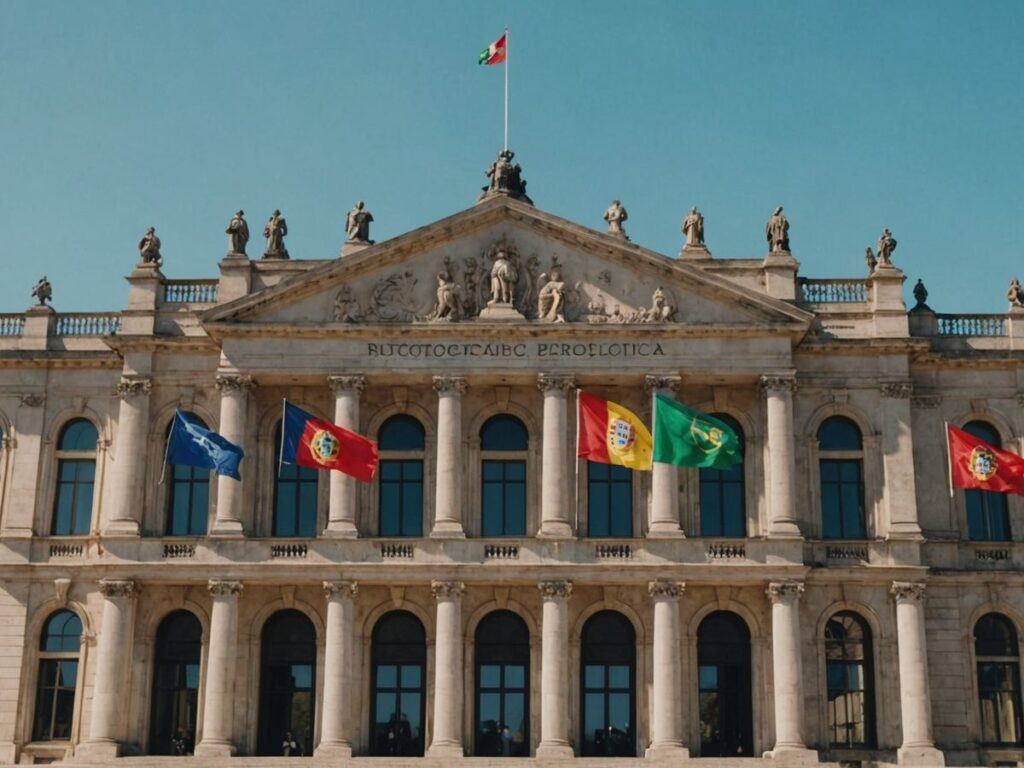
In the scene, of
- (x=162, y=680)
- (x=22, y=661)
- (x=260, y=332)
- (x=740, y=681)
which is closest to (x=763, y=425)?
(x=740, y=681)

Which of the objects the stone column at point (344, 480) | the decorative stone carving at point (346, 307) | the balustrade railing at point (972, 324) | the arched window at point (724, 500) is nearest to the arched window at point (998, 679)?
the arched window at point (724, 500)

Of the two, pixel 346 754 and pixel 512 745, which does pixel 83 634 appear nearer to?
pixel 346 754

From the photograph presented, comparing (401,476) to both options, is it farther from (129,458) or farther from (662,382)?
(662,382)

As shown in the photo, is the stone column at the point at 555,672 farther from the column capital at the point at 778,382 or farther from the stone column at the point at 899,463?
the stone column at the point at 899,463

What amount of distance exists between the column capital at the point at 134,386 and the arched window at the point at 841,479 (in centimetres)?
2133

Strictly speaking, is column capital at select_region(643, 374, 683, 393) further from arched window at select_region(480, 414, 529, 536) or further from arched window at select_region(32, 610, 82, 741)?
arched window at select_region(32, 610, 82, 741)

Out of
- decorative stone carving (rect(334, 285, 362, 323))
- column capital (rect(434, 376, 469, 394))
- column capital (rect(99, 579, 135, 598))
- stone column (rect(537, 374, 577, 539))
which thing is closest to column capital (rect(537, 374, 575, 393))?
stone column (rect(537, 374, 577, 539))

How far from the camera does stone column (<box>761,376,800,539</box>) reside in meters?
47.7

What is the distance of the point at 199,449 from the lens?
154 ft

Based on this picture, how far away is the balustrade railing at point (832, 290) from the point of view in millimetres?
51125

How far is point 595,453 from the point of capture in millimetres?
47156

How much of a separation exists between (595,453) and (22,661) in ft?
62.1

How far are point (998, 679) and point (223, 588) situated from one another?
78.1 ft

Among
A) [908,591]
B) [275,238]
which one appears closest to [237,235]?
[275,238]
